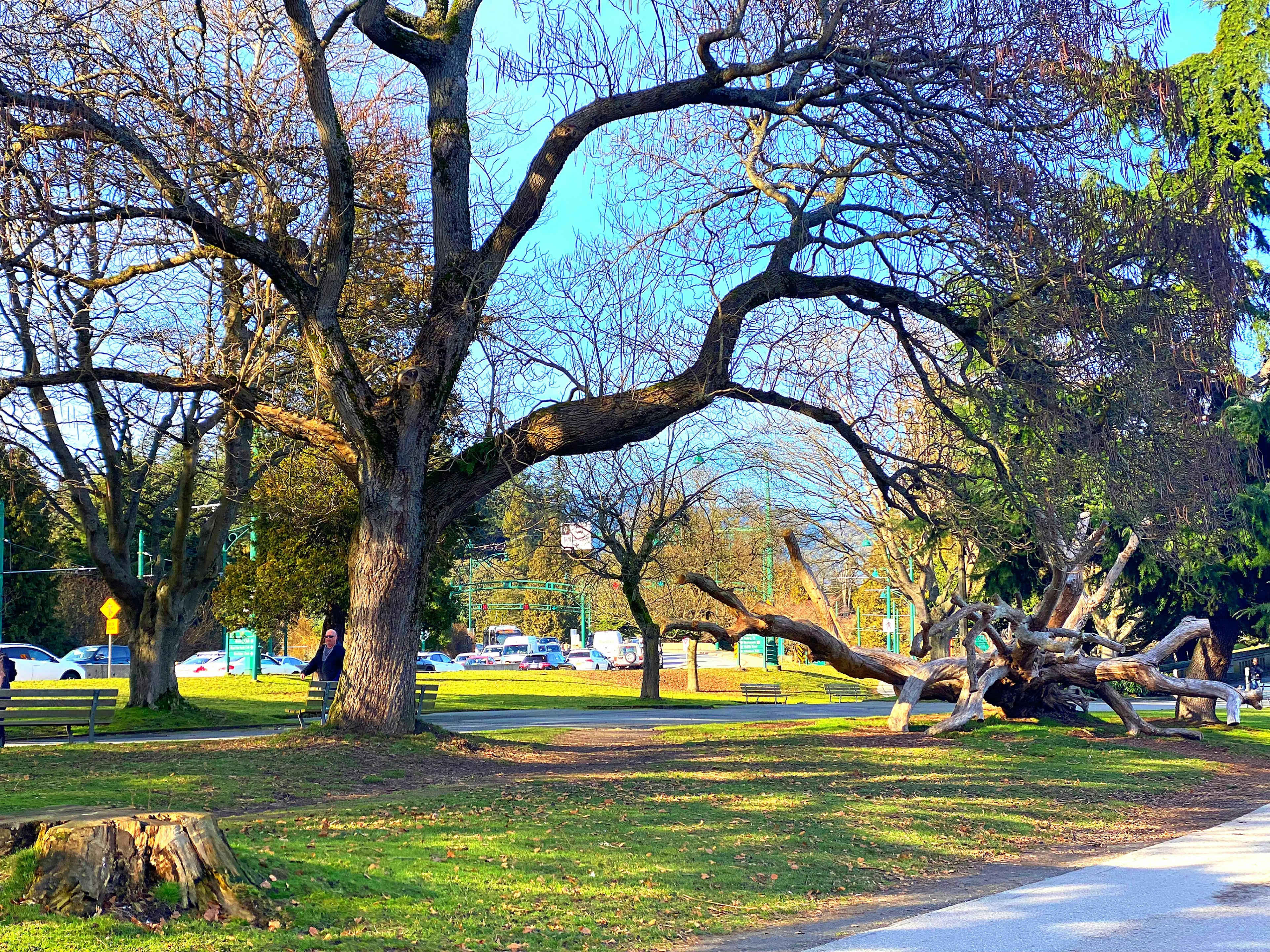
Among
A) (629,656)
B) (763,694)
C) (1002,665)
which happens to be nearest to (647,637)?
(763,694)

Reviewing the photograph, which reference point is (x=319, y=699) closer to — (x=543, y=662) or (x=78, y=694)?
(x=78, y=694)

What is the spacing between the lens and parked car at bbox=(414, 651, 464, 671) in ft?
216

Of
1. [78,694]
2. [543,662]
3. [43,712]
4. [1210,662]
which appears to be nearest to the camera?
[43,712]

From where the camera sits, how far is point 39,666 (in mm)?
45562

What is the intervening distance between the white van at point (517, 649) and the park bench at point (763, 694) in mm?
35502

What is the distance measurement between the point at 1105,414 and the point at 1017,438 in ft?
6.51

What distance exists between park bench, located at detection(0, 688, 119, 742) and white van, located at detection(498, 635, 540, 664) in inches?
2138

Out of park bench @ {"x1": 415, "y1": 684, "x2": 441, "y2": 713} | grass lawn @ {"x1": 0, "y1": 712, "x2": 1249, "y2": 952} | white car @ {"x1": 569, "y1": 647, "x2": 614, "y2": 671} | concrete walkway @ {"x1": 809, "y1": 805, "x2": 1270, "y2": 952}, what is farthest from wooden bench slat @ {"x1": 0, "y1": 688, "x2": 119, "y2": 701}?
white car @ {"x1": 569, "y1": 647, "x2": 614, "y2": 671}

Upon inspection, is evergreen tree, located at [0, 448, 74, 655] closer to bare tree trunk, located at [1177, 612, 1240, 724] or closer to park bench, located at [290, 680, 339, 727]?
park bench, located at [290, 680, 339, 727]

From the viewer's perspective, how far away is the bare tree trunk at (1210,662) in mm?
25062

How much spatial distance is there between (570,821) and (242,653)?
4802 cm

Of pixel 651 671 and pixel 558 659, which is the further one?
pixel 558 659

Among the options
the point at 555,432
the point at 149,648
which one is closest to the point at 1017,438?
the point at 555,432

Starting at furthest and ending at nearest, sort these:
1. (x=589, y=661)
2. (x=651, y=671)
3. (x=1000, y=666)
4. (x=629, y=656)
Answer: (x=589, y=661)
(x=629, y=656)
(x=651, y=671)
(x=1000, y=666)
